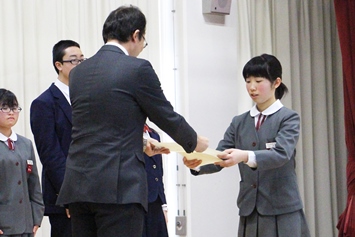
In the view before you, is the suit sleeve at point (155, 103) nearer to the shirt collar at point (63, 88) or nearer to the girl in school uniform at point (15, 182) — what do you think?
the shirt collar at point (63, 88)

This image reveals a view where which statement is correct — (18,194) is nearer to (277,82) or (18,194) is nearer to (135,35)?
(135,35)

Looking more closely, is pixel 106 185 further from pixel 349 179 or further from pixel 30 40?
pixel 349 179

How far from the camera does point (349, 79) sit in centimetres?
487

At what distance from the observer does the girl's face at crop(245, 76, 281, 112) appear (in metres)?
3.07

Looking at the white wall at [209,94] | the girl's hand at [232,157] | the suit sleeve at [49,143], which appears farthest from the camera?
the white wall at [209,94]

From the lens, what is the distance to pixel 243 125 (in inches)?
122

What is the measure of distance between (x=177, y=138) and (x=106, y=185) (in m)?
0.34

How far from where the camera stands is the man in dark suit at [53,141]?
324 centimetres

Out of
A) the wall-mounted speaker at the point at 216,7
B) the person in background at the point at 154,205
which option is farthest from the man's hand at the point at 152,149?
the wall-mounted speaker at the point at 216,7

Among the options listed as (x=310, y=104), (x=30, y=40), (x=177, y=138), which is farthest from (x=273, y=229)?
(x=310, y=104)

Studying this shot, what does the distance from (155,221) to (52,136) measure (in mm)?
747

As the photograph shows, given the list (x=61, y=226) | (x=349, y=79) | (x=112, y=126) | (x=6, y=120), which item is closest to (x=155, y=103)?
(x=112, y=126)

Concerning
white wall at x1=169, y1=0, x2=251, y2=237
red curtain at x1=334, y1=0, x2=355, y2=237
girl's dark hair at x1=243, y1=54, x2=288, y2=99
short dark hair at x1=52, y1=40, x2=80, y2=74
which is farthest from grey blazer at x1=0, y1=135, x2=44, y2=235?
red curtain at x1=334, y1=0, x2=355, y2=237

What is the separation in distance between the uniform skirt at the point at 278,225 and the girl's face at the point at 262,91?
527 millimetres
